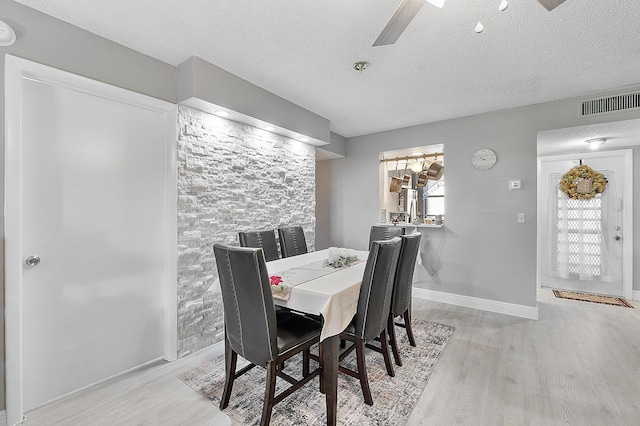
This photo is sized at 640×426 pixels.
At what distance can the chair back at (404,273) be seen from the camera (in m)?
2.32

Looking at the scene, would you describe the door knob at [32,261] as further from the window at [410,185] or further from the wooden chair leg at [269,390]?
the window at [410,185]

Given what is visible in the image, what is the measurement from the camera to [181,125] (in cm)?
256

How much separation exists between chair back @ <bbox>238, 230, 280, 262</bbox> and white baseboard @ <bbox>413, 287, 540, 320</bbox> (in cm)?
244

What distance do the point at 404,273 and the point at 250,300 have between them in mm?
1365

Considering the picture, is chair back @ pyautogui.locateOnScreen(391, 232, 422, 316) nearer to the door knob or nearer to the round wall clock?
the round wall clock

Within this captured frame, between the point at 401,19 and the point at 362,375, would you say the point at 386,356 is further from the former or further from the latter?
the point at 401,19

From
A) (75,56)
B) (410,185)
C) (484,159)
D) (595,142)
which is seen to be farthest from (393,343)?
(595,142)

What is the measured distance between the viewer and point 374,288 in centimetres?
187

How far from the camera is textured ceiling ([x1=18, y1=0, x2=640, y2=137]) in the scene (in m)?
1.81

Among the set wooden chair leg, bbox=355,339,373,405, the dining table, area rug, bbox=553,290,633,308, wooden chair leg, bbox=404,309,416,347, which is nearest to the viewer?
the dining table

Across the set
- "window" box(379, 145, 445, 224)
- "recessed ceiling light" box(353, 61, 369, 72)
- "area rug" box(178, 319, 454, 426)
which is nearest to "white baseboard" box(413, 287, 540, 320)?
"window" box(379, 145, 445, 224)

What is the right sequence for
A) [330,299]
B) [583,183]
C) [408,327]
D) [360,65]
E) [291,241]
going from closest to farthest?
[330,299], [360,65], [408,327], [291,241], [583,183]

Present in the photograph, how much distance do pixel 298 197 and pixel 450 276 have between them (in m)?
2.38

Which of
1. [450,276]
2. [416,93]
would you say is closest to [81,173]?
[416,93]
